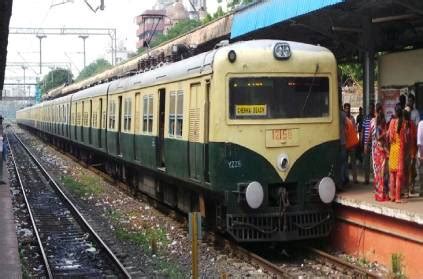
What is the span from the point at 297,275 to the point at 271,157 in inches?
64.6

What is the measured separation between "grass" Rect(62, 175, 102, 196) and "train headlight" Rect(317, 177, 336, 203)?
31.5 feet

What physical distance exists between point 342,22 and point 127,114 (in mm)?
5478

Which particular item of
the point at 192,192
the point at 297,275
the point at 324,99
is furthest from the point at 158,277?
the point at 324,99

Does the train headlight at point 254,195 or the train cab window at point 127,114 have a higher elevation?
the train cab window at point 127,114

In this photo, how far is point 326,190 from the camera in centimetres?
920

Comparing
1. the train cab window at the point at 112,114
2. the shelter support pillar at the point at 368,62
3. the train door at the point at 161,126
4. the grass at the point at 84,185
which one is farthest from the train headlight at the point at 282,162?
the grass at the point at 84,185

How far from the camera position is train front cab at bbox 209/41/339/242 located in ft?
29.3

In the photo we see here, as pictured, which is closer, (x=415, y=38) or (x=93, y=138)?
(x=415, y=38)

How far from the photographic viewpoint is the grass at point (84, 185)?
17984mm

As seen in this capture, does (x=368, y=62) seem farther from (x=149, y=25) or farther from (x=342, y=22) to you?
(x=149, y=25)

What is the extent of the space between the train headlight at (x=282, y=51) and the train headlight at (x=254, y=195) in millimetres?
1800

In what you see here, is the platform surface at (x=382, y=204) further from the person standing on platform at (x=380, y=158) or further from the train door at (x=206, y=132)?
the train door at (x=206, y=132)

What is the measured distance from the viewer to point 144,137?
525 inches

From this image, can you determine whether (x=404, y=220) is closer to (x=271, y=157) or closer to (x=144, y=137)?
(x=271, y=157)
